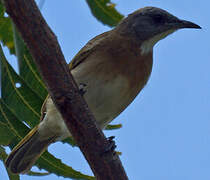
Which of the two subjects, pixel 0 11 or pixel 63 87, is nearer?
pixel 63 87

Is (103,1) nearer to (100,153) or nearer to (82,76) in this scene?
(82,76)

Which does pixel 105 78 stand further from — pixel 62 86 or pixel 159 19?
pixel 62 86

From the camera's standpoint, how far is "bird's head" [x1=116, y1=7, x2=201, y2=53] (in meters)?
5.08

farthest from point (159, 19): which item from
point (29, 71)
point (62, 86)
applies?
point (62, 86)

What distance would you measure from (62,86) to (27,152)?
194cm

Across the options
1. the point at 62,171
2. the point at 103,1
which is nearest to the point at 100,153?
the point at 62,171

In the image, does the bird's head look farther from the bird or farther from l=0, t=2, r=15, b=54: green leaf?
l=0, t=2, r=15, b=54: green leaf

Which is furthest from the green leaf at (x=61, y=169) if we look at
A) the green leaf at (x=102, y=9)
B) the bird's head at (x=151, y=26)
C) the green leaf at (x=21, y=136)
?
the bird's head at (x=151, y=26)

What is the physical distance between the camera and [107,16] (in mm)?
4469

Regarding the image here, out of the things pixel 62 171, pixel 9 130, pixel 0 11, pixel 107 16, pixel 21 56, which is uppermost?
pixel 107 16

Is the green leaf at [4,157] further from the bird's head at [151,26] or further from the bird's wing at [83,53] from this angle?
the bird's head at [151,26]

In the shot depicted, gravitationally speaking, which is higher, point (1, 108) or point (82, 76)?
point (82, 76)

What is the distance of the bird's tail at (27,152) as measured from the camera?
459 cm

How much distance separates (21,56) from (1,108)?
1.52 ft
